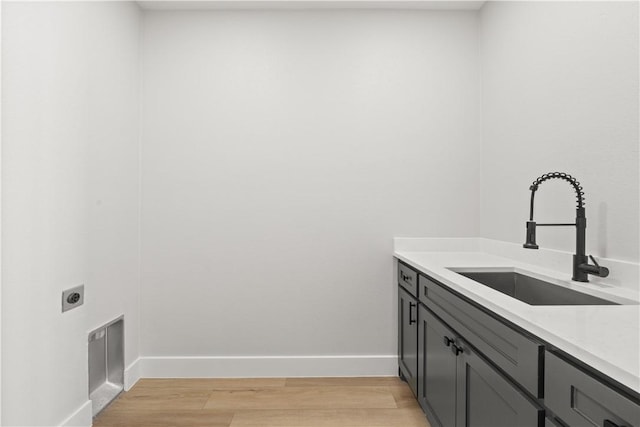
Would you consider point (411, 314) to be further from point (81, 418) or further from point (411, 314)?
point (81, 418)

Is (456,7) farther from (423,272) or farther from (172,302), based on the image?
(172,302)

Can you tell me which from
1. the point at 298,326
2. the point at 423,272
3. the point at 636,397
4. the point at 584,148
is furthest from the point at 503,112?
the point at 636,397

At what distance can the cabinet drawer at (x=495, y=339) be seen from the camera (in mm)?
1092

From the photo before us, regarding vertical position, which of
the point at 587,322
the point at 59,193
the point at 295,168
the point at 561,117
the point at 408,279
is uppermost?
the point at 561,117

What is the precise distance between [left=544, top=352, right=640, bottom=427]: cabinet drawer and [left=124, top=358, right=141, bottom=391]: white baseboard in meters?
2.54

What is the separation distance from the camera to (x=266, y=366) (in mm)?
2904

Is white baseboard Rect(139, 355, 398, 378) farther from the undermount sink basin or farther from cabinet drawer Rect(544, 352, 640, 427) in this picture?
cabinet drawer Rect(544, 352, 640, 427)

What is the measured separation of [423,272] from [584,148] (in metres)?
0.95

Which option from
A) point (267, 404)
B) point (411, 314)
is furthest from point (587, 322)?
point (267, 404)

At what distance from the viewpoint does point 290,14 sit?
9.61 ft

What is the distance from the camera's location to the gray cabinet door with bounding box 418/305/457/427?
1.76m

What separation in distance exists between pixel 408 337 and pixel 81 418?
188 cm

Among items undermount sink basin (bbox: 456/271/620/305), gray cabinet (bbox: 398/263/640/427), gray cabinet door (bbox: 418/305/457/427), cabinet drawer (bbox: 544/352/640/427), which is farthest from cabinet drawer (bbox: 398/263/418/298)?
cabinet drawer (bbox: 544/352/640/427)

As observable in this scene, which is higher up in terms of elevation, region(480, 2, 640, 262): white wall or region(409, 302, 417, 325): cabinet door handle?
region(480, 2, 640, 262): white wall
